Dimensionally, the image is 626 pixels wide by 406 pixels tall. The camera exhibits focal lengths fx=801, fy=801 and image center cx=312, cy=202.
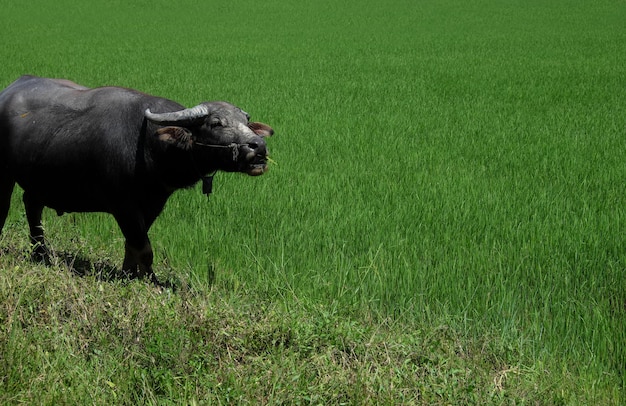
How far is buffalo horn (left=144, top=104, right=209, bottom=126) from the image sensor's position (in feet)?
11.3

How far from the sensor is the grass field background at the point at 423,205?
358cm

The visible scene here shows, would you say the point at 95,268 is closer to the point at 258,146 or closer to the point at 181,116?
the point at 181,116

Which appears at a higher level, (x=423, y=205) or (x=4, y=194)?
(x=4, y=194)

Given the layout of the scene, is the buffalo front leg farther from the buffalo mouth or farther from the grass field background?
the buffalo mouth

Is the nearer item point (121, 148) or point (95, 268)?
point (121, 148)

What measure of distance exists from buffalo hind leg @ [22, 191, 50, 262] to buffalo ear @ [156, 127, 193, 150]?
1209mm

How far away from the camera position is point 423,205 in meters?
5.16

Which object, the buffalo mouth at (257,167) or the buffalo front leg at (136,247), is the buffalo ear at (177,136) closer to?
the buffalo mouth at (257,167)

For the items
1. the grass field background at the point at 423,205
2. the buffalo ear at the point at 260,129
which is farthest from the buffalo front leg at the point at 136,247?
the buffalo ear at the point at 260,129

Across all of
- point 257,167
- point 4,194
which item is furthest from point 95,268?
point 257,167

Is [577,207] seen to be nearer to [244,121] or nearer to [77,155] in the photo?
[244,121]

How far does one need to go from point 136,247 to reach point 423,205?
6.89 feet

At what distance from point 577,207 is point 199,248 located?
2480 mm

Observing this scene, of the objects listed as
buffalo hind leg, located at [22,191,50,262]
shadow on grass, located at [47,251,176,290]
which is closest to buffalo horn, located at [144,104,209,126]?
shadow on grass, located at [47,251,176,290]
